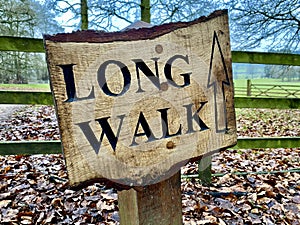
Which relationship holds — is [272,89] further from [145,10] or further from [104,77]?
[104,77]

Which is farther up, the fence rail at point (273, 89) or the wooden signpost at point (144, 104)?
the wooden signpost at point (144, 104)

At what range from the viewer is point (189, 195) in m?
1.81

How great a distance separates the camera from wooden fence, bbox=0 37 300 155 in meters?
1.47

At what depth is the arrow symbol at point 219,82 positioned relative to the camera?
0.87 metres

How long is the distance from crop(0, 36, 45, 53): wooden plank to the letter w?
0.95 meters

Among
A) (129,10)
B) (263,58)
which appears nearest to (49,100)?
(263,58)

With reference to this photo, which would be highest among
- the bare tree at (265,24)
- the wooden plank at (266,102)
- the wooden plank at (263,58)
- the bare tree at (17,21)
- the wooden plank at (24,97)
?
the bare tree at (17,21)

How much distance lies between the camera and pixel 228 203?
1.72m

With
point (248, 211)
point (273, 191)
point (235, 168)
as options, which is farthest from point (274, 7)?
point (248, 211)

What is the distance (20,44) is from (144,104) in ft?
3.49

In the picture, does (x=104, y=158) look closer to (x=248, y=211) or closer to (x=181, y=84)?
(x=181, y=84)

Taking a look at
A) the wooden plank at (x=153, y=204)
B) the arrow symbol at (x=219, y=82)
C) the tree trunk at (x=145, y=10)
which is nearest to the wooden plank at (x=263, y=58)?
the arrow symbol at (x=219, y=82)

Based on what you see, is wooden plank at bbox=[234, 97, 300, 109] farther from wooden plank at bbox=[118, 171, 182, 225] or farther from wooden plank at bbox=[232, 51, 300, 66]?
wooden plank at bbox=[118, 171, 182, 225]

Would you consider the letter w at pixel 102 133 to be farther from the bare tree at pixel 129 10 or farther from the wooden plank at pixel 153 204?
the bare tree at pixel 129 10
